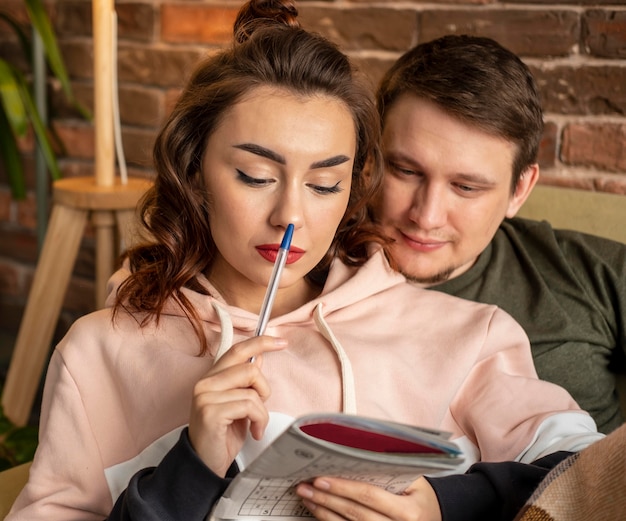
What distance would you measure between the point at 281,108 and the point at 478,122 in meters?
0.43

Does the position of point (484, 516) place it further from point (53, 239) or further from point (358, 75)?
point (53, 239)

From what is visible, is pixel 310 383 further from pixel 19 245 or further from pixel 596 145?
pixel 19 245

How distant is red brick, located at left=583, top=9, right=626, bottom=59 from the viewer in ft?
5.88

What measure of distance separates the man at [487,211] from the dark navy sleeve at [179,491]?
63cm

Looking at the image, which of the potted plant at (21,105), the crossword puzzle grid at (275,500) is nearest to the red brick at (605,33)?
the crossword puzzle grid at (275,500)

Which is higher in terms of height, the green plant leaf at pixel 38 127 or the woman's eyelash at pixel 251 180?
the woman's eyelash at pixel 251 180

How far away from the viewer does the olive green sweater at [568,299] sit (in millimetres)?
1558

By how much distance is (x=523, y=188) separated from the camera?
1660mm

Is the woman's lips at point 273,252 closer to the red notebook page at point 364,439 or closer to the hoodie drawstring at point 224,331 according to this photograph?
the hoodie drawstring at point 224,331

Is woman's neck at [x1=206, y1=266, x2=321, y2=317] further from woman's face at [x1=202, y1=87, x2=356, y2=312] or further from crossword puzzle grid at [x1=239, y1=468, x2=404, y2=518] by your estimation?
crossword puzzle grid at [x1=239, y1=468, x2=404, y2=518]

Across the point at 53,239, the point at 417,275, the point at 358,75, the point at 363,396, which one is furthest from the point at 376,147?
the point at 53,239

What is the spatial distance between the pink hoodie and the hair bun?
401mm

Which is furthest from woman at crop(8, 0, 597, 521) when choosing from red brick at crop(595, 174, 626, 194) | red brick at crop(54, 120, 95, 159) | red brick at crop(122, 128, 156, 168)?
red brick at crop(54, 120, 95, 159)

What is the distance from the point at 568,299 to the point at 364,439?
0.75m
